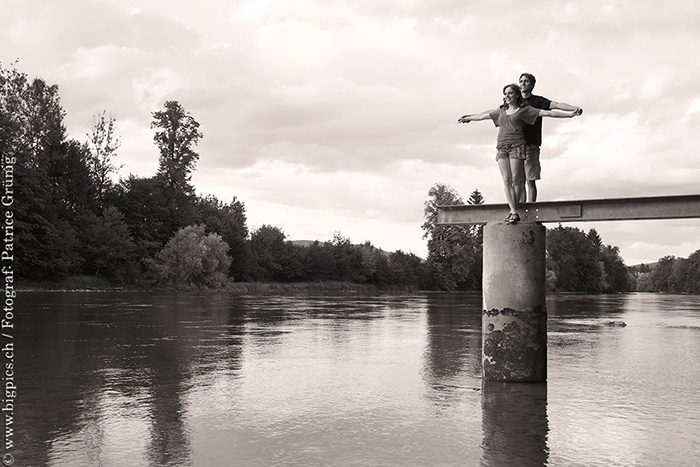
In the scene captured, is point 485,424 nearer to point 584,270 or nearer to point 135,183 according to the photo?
point 135,183

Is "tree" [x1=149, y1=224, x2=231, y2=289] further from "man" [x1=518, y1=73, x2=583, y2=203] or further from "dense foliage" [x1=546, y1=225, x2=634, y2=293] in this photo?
"dense foliage" [x1=546, y1=225, x2=634, y2=293]

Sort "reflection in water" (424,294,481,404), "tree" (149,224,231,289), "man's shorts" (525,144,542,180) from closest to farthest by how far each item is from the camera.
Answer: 1. "reflection in water" (424,294,481,404)
2. "man's shorts" (525,144,542,180)
3. "tree" (149,224,231,289)

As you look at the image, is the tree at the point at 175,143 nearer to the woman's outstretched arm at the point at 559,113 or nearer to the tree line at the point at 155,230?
the tree line at the point at 155,230

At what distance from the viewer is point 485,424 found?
19.2ft

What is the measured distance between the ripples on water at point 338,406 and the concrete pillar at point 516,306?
25cm

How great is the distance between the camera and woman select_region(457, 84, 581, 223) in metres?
8.11

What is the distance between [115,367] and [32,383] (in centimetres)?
150

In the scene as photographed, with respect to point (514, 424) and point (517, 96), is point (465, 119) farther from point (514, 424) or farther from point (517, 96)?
point (514, 424)

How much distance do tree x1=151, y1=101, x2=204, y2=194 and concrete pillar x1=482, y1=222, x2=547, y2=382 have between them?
70.2 meters

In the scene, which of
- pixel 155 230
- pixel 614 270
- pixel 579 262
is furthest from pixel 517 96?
pixel 614 270

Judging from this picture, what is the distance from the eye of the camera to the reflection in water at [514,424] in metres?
4.81

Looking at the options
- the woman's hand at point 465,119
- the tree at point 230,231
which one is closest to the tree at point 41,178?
the tree at point 230,231

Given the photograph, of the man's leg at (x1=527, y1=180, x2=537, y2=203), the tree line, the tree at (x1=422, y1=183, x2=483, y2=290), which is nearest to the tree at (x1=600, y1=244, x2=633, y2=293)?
the tree line

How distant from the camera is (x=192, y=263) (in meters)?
60.6
